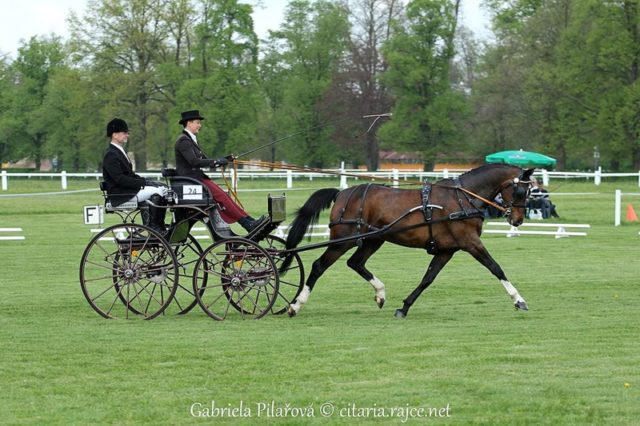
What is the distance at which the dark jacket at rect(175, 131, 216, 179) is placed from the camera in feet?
36.9

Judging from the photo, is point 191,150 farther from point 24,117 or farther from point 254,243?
point 24,117

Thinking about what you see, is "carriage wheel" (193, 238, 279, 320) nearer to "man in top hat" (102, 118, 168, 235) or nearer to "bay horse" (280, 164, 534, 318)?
"bay horse" (280, 164, 534, 318)

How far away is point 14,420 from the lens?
272 inches

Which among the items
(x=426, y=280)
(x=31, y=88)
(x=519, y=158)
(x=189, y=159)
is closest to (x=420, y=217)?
(x=426, y=280)

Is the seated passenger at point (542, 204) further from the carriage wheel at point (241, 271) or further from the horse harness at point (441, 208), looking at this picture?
the carriage wheel at point (241, 271)

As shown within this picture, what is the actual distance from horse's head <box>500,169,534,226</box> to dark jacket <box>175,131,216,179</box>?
10.9 ft

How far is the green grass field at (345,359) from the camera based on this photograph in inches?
281

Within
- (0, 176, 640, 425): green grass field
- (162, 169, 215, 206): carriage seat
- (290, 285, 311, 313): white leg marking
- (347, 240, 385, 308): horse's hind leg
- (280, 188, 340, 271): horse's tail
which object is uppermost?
(162, 169, 215, 206): carriage seat

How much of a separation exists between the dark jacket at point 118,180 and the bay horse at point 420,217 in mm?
1801

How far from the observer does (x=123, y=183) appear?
1119cm

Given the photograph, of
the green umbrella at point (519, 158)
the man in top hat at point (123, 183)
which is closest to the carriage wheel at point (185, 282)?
the man in top hat at point (123, 183)

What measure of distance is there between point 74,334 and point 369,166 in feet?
174

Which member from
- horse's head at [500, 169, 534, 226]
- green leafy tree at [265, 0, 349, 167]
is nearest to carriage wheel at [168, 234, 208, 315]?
horse's head at [500, 169, 534, 226]

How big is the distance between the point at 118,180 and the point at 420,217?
3.24 m
